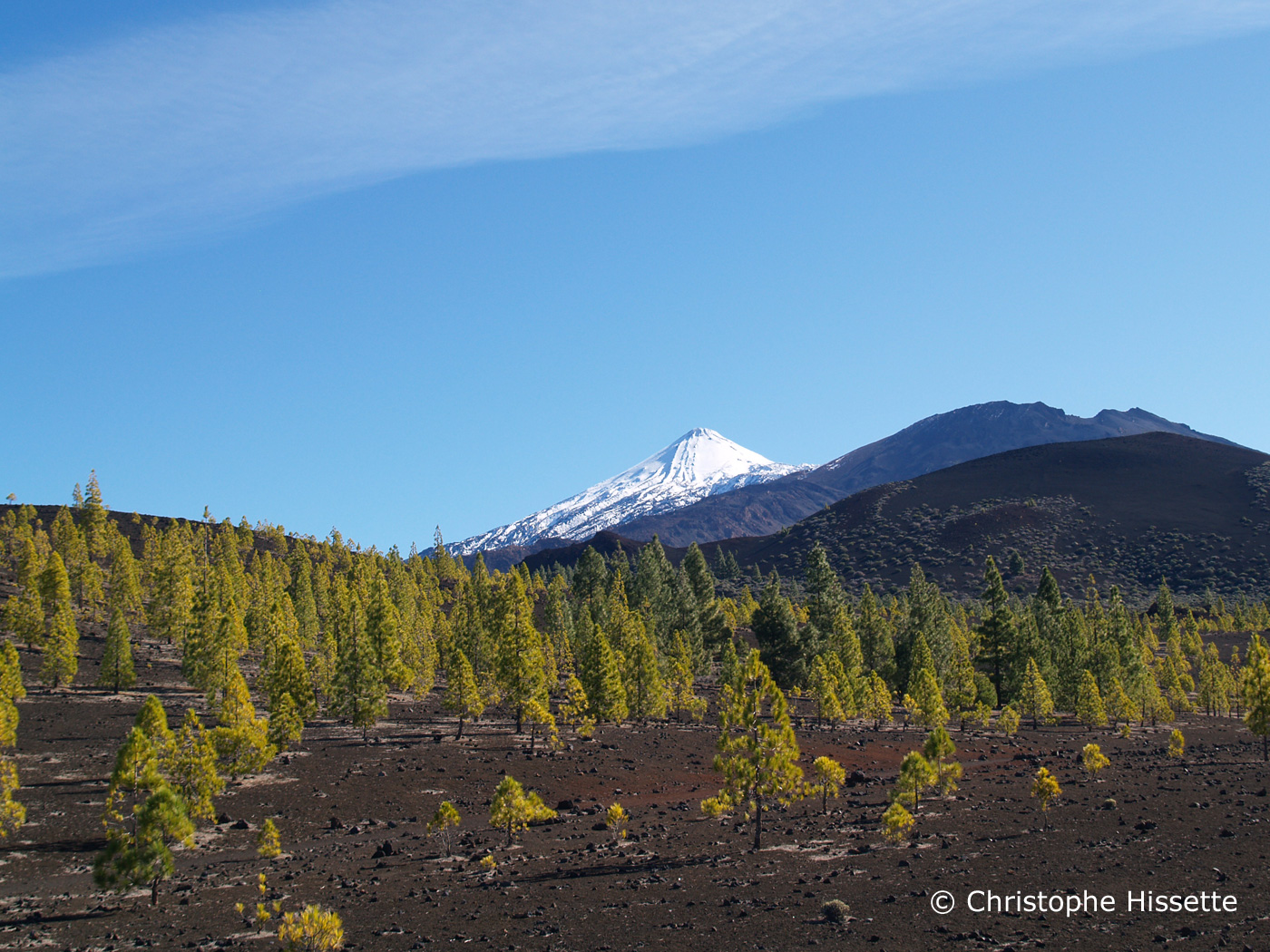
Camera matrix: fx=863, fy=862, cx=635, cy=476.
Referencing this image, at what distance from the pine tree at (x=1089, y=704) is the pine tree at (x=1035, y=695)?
258 centimetres

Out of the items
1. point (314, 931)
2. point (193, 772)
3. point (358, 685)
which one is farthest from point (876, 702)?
point (314, 931)

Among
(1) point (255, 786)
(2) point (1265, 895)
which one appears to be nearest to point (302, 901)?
(1) point (255, 786)

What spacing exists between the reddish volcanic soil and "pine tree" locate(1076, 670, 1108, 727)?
13.1 meters

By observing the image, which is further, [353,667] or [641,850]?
[353,667]

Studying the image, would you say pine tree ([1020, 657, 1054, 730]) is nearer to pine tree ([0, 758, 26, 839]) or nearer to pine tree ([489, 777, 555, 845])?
pine tree ([489, 777, 555, 845])

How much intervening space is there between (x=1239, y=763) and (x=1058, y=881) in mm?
37625

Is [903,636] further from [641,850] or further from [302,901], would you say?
[302,901]

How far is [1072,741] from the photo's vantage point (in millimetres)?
68000

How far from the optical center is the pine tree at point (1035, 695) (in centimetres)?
7519

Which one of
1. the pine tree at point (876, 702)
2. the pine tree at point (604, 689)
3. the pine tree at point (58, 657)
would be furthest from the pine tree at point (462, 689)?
the pine tree at point (876, 702)

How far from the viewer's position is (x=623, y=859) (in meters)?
32.4

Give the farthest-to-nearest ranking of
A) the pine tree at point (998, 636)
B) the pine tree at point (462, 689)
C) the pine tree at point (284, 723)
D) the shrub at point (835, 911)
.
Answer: the pine tree at point (998, 636), the pine tree at point (462, 689), the pine tree at point (284, 723), the shrub at point (835, 911)

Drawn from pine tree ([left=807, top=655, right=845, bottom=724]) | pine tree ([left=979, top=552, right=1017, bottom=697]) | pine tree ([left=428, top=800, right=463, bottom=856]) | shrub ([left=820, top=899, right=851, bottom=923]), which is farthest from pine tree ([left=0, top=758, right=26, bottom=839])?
pine tree ([left=979, top=552, right=1017, bottom=697])

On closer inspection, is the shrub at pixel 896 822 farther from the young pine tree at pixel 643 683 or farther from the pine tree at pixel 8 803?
the young pine tree at pixel 643 683
